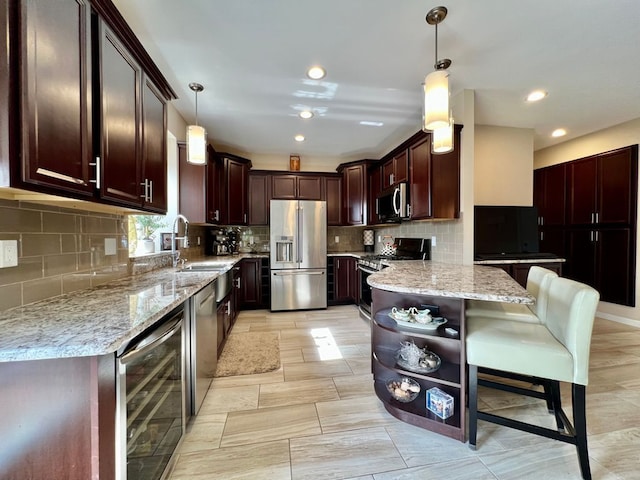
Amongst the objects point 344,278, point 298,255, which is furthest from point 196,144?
point 344,278

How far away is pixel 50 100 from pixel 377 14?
1905 mm

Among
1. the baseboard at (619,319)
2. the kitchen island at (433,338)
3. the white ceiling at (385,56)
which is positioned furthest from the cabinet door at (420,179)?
the baseboard at (619,319)

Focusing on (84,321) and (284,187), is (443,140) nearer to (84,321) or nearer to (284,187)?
(84,321)

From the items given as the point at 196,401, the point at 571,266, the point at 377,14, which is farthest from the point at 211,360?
the point at 571,266

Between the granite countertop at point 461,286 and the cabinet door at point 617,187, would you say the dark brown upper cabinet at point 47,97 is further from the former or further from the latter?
the cabinet door at point 617,187

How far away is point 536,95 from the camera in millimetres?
2812

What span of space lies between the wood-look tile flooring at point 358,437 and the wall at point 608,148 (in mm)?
1570

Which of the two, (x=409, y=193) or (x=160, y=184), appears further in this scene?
(x=409, y=193)

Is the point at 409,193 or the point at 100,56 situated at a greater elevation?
the point at 100,56

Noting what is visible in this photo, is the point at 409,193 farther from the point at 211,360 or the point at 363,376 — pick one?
the point at 211,360

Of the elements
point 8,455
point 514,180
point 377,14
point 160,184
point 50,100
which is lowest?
point 8,455

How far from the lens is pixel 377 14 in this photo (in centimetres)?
178

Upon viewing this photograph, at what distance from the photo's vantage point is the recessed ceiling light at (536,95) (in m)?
2.76

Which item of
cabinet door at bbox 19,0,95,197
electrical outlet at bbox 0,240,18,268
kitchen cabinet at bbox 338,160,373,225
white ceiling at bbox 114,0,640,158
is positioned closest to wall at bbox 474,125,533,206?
white ceiling at bbox 114,0,640,158
